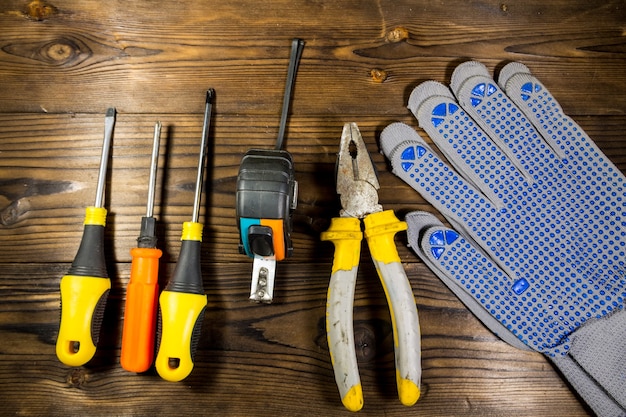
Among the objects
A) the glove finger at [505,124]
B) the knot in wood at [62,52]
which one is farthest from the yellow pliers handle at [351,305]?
the knot in wood at [62,52]

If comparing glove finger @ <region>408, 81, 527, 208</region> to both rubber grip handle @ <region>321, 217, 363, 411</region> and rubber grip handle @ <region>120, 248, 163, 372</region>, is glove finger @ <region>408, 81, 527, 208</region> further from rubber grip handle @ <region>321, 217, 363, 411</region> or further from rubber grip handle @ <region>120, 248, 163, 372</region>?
rubber grip handle @ <region>120, 248, 163, 372</region>

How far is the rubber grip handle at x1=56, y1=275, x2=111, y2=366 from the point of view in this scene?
76 cm

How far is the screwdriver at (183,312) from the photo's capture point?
2.43ft

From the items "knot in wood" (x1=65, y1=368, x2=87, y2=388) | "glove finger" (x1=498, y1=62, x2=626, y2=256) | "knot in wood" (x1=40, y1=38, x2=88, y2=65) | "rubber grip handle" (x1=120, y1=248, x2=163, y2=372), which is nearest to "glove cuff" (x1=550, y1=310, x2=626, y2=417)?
"glove finger" (x1=498, y1=62, x2=626, y2=256)

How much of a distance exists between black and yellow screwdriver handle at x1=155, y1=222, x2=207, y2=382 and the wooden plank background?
0.23 feet

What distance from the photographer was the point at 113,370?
83 centimetres

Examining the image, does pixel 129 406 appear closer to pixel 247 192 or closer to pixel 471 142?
pixel 247 192

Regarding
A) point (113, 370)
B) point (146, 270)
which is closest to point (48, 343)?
point (113, 370)

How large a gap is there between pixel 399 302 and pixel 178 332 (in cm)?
33

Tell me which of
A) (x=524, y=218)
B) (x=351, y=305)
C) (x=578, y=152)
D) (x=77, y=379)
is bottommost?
(x=77, y=379)

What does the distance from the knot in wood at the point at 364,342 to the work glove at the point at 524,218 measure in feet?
0.51

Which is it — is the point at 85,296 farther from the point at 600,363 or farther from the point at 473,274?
the point at 600,363

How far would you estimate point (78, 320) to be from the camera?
2.48 ft

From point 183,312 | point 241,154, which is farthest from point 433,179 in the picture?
point 183,312
